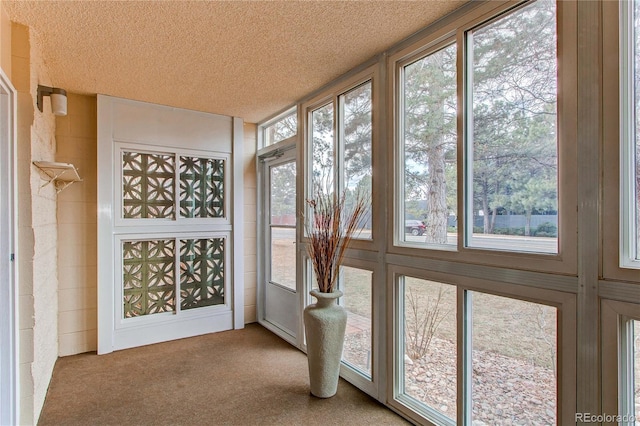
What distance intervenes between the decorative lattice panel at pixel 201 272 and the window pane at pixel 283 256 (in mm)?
626

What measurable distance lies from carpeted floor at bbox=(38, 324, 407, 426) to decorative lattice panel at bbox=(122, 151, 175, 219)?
4.69 ft

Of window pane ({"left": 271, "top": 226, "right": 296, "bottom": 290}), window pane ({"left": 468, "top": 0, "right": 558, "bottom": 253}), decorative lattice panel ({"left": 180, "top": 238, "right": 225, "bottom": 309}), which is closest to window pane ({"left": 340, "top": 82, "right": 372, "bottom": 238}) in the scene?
window pane ({"left": 468, "top": 0, "right": 558, "bottom": 253})

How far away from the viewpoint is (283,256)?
405 centimetres

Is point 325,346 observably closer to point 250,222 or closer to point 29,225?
point 29,225

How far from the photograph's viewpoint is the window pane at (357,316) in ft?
8.93

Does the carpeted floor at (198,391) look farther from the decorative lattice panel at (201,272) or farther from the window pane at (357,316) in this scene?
the decorative lattice panel at (201,272)

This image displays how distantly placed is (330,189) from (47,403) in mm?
2703

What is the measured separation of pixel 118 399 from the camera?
257 cm

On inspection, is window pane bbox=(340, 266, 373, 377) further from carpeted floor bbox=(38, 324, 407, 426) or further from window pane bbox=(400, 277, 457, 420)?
window pane bbox=(400, 277, 457, 420)

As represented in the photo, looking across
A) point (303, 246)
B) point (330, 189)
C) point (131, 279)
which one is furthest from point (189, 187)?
point (330, 189)

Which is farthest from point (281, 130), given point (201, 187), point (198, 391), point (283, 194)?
point (198, 391)

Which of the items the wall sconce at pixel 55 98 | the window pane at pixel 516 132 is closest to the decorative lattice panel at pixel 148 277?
the wall sconce at pixel 55 98

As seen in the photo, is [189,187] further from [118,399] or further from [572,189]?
[572,189]

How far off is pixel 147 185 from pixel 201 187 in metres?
0.58
